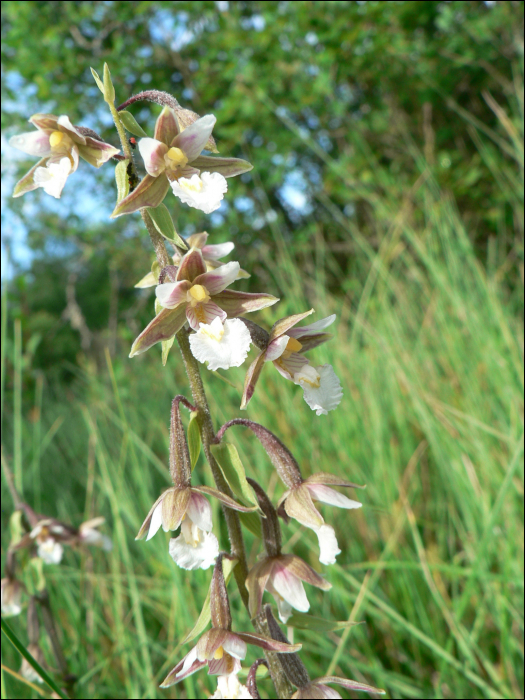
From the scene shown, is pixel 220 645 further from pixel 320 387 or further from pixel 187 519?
pixel 320 387

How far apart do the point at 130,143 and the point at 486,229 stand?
5.20 meters

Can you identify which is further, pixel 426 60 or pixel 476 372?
pixel 426 60

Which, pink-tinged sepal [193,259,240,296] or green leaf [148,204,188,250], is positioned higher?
green leaf [148,204,188,250]

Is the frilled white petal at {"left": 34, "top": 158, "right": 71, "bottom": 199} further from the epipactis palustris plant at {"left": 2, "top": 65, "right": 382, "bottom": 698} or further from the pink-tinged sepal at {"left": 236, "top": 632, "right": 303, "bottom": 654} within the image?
the pink-tinged sepal at {"left": 236, "top": 632, "right": 303, "bottom": 654}

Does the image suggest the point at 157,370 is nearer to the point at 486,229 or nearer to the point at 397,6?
the point at 397,6

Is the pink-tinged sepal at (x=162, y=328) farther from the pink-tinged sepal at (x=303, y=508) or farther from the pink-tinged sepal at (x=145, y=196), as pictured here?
the pink-tinged sepal at (x=303, y=508)

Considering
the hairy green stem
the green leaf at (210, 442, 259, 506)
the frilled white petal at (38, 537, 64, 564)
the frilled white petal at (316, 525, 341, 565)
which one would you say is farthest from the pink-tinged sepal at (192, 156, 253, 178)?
the frilled white petal at (38, 537, 64, 564)

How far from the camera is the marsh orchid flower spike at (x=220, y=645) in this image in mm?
628

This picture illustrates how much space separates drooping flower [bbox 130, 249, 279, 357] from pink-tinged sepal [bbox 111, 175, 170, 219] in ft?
0.26

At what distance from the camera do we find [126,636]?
55.4 inches

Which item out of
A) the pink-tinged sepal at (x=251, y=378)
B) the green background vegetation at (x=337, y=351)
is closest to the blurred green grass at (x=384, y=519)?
the green background vegetation at (x=337, y=351)

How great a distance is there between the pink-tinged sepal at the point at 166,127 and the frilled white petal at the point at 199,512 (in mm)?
427

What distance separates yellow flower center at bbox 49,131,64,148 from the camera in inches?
26.8

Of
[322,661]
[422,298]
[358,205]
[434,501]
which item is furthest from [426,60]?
[322,661]
